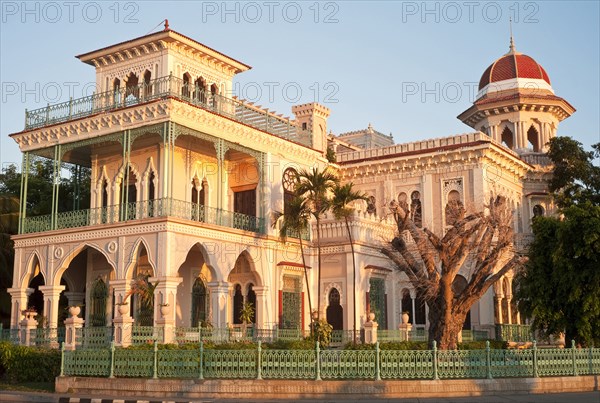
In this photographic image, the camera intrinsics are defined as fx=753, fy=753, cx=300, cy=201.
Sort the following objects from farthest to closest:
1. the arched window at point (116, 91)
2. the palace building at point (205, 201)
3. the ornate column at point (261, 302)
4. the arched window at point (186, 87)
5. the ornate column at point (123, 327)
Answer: the ornate column at point (261, 302) < the arched window at point (186, 87) < the arched window at point (116, 91) < the palace building at point (205, 201) < the ornate column at point (123, 327)

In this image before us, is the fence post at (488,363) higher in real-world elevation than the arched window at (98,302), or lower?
lower

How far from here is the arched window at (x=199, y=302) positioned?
1072 inches

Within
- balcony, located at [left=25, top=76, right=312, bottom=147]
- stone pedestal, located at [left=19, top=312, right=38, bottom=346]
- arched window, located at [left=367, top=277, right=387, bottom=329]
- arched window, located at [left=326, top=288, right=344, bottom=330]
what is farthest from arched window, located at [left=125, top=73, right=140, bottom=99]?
arched window, located at [left=367, top=277, right=387, bottom=329]

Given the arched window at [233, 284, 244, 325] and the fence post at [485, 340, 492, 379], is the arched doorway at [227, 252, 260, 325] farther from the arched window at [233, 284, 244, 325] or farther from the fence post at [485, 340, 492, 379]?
the fence post at [485, 340, 492, 379]

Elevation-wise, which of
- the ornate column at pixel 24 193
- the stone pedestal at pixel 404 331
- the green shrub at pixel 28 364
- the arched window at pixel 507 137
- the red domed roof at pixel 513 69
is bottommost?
the green shrub at pixel 28 364

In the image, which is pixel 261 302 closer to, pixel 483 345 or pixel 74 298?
pixel 74 298

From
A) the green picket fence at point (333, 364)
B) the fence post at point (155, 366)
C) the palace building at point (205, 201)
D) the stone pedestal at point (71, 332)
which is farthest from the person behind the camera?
the palace building at point (205, 201)

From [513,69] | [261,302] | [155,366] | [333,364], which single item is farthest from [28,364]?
[513,69]

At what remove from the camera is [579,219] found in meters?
20.0

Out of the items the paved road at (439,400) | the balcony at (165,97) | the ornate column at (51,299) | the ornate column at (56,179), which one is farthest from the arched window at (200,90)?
the paved road at (439,400)

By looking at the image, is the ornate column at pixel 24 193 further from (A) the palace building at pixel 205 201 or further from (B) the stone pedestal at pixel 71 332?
(B) the stone pedestal at pixel 71 332

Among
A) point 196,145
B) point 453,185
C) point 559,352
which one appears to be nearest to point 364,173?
point 453,185

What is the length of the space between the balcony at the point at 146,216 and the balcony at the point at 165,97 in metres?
3.35

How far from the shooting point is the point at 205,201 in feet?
92.5
